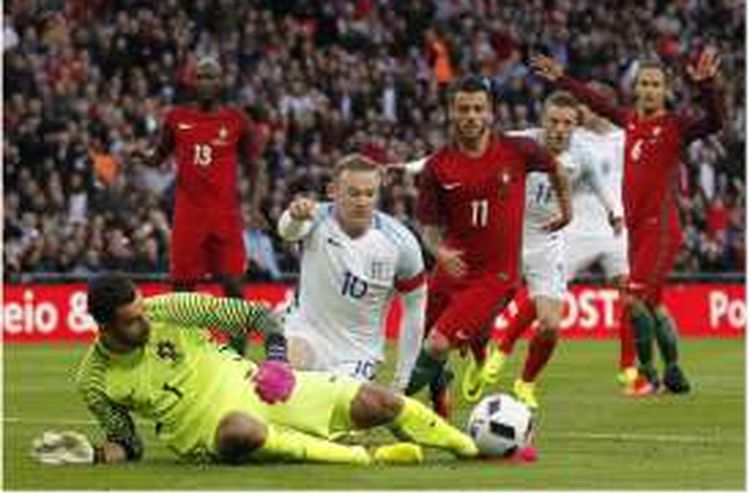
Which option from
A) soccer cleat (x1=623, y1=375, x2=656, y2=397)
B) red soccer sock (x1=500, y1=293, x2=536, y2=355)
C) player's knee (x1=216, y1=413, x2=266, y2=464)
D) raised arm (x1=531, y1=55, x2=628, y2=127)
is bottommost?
soccer cleat (x1=623, y1=375, x2=656, y2=397)

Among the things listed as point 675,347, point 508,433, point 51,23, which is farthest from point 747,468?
point 51,23

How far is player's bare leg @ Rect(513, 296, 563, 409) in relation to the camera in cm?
1764

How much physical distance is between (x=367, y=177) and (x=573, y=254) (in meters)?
7.42

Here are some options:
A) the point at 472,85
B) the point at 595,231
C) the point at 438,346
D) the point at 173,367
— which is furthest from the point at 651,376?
the point at 173,367

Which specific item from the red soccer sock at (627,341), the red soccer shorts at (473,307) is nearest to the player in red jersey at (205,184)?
the red soccer sock at (627,341)

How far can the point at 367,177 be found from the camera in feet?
46.0

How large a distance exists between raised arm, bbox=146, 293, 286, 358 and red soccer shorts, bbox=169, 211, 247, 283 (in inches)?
289

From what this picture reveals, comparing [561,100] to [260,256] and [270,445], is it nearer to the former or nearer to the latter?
[270,445]

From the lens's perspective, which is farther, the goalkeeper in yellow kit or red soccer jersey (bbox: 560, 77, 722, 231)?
red soccer jersey (bbox: 560, 77, 722, 231)

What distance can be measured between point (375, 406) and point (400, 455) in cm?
29

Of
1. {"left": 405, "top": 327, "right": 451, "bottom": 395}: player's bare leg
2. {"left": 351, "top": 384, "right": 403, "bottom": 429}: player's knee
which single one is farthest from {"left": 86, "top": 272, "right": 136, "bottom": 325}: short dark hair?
{"left": 405, "top": 327, "right": 451, "bottom": 395}: player's bare leg

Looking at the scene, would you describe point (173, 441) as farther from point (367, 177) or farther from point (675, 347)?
point (675, 347)

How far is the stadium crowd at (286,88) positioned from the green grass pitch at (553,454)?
9338mm

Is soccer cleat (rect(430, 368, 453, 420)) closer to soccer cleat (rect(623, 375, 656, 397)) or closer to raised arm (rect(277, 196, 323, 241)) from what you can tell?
raised arm (rect(277, 196, 323, 241))
